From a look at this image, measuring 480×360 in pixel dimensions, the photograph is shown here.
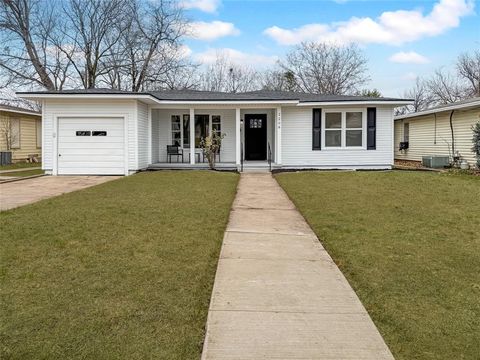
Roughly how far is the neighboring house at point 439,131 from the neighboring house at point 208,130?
365cm

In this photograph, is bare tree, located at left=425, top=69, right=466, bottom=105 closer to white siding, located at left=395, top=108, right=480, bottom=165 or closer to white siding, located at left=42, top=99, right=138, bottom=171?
white siding, located at left=395, top=108, right=480, bottom=165

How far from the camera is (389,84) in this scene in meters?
42.7

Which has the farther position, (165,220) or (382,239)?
(165,220)

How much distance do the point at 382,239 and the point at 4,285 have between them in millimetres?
4337

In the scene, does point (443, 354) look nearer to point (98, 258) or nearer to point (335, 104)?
point (98, 258)

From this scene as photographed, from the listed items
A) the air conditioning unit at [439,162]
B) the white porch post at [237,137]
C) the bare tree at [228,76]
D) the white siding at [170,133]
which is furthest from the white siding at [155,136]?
the bare tree at [228,76]

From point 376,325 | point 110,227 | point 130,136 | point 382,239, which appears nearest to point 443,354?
point 376,325

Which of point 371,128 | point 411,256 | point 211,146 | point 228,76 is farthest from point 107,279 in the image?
point 228,76

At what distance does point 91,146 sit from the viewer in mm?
15562

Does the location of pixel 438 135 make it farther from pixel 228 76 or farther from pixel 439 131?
pixel 228 76

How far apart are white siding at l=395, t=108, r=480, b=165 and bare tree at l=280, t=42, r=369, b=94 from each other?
13.9 metres

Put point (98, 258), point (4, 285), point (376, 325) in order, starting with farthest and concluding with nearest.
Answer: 1. point (98, 258)
2. point (4, 285)
3. point (376, 325)

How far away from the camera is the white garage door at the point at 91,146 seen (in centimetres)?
1547

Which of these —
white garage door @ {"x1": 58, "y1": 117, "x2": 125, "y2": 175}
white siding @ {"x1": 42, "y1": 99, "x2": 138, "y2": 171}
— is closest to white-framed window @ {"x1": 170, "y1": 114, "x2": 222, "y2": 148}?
white siding @ {"x1": 42, "y1": 99, "x2": 138, "y2": 171}
